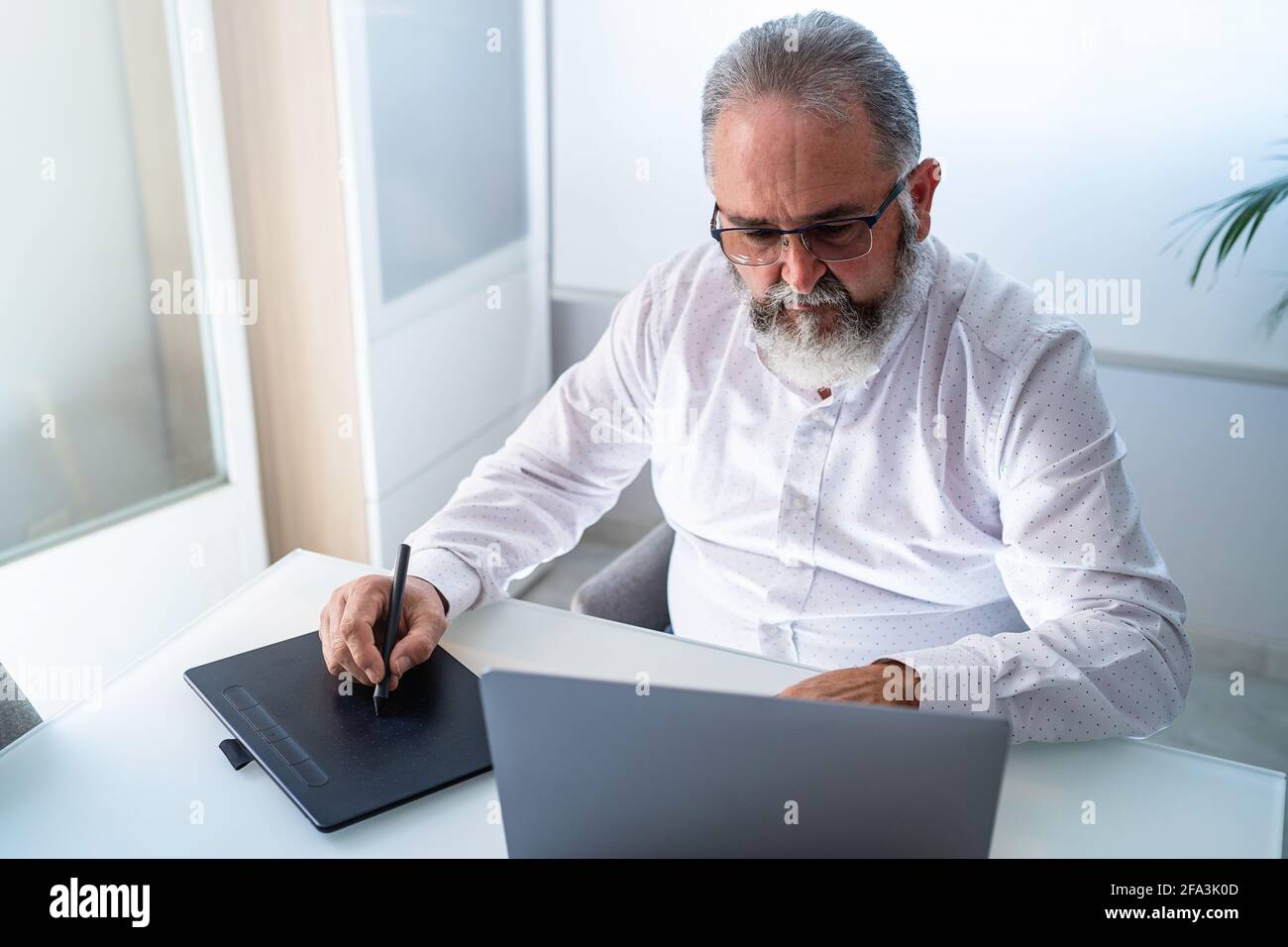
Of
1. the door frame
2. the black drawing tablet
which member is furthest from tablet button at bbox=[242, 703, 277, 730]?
the door frame

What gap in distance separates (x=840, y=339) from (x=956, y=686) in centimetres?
49

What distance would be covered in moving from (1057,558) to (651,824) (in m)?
0.73

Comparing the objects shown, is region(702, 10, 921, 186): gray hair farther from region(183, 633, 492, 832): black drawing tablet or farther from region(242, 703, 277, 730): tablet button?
region(242, 703, 277, 730): tablet button

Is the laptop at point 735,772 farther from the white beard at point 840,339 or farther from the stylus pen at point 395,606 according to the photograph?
the white beard at point 840,339

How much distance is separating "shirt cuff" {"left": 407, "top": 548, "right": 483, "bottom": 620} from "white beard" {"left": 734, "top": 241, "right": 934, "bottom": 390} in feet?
1.62

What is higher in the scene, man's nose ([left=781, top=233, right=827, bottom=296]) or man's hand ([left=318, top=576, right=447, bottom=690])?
man's nose ([left=781, top=233, right=827, bottom=296])

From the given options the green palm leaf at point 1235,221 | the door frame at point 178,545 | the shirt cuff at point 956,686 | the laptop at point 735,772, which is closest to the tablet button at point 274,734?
the laptop at point 735,772

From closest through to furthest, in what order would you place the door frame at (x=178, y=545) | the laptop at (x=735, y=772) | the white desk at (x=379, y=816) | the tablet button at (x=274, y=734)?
the laptop at (x=735, y=772)
the white desk at (x=379, y=816)
the tablet button at (x=274, y=734)
the door frame at (x=178, y=545)

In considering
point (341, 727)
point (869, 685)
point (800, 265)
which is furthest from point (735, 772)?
point (800, 265)

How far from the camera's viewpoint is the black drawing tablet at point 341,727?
3.44 feet
